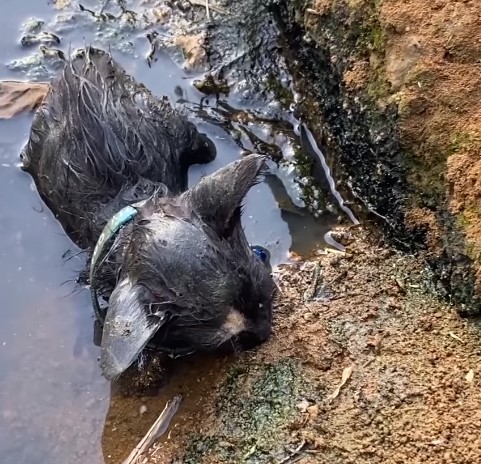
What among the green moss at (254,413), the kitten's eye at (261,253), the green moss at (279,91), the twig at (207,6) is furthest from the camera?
the twig at (207,6)

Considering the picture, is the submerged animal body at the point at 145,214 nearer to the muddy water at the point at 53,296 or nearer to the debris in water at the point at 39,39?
the muddy water at the point at 53,296

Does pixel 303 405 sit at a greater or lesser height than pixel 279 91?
lesser

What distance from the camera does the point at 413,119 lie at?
14.8 ft

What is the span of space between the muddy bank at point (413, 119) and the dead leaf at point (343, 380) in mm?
683

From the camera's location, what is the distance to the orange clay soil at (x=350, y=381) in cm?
381

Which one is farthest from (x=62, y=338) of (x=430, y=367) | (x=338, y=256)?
(x=430, y=367)

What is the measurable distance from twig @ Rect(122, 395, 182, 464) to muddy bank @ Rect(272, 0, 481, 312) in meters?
1.62

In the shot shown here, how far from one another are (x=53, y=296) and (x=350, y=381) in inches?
84.3

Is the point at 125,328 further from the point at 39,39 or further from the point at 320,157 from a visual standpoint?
the point at 39,39

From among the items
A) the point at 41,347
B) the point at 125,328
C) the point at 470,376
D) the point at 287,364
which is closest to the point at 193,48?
the point at 41,347

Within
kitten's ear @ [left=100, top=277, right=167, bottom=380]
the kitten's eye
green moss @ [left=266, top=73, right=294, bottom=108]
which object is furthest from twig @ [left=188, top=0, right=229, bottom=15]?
kitten's ear @ [left=100, top=277, right=167, bottom=380]

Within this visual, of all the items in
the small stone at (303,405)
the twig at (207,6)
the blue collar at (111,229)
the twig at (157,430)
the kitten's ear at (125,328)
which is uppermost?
the twig at (207,6)

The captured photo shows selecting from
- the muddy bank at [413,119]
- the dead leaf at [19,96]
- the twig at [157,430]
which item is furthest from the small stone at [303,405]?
the dead leaf at [19,96]

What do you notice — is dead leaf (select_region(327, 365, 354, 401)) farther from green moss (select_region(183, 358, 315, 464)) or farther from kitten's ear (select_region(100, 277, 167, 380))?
kitten's ear (select_region(100, 277, 167, 380))
